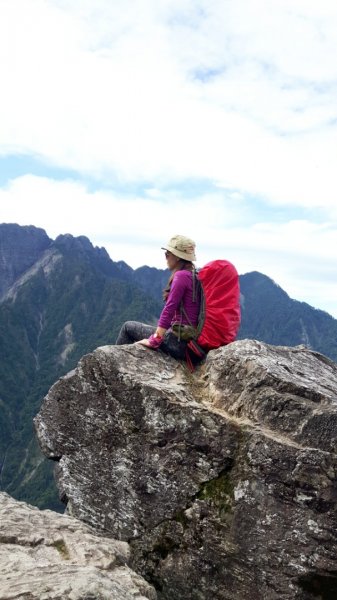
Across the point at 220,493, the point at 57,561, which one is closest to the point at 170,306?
the point at 220,493

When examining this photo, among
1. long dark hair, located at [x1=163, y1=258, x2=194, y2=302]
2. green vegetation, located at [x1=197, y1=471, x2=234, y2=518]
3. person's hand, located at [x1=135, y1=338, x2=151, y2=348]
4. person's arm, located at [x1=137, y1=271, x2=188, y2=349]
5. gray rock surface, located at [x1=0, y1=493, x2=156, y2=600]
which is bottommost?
gray rock surface, located at [x1=0, y1=493, x2=156, y2=600]

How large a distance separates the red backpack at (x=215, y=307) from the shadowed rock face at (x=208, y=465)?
629mm

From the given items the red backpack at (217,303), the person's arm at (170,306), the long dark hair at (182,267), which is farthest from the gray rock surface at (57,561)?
the long dark hair at (182,267)

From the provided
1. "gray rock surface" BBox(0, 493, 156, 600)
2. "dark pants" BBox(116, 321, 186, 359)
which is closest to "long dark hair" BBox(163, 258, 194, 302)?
"dark pants" BBox(116, 321, 186, 359)

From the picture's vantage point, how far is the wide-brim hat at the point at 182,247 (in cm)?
1310

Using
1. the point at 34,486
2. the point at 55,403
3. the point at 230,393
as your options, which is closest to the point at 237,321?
the point at 230,393

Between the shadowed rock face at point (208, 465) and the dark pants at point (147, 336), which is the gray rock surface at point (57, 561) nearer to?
the shadowed rock face at point (208, 465)

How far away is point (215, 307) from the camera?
1334cm

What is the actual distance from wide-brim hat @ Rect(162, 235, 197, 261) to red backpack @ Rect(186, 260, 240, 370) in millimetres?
636

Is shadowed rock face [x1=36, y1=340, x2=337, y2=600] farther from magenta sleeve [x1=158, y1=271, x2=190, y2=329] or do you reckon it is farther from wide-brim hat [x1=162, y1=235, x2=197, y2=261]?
wide-brim hat [x1=162, y1=235, x2=197, y2=261]

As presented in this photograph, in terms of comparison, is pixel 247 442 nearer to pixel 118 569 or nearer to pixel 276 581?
pixel 276 581

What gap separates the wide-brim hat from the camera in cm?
1310

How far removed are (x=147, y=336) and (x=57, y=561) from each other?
22.8 ft

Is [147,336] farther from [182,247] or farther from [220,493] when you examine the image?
[220,493]
